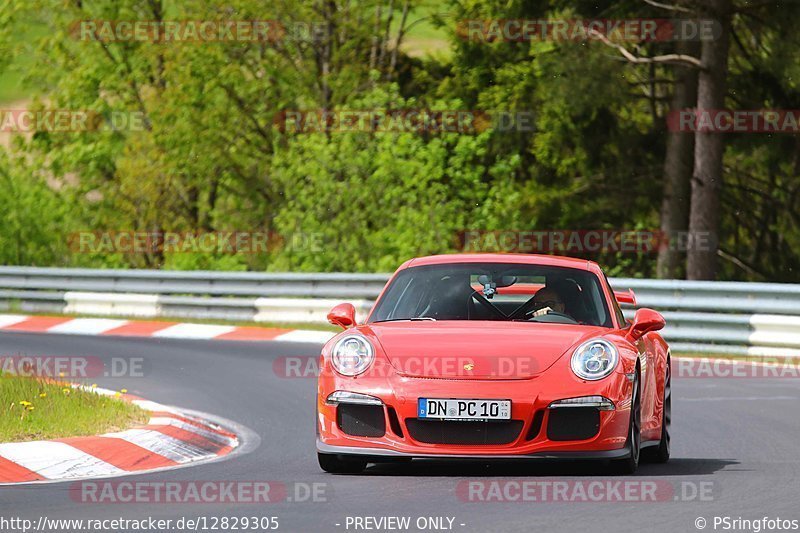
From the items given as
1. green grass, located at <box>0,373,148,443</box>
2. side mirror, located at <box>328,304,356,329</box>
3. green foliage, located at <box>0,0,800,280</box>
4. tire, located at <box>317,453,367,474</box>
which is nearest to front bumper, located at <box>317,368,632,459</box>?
tire, located at <box>317,453,367,474</box>

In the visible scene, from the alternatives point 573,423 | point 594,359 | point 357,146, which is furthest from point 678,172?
point 573,423

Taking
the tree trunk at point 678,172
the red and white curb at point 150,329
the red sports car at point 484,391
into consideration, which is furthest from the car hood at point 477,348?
the tree trunk at point 678,172

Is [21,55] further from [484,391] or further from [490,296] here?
[484,391]

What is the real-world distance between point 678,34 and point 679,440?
21487 millimetres

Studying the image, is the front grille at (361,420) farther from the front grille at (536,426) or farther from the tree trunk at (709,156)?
the tree trunk at (709,156)

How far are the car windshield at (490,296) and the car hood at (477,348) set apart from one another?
45cm

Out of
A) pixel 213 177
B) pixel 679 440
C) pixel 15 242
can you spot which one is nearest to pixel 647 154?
pixel 213 177

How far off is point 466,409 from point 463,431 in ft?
0.41

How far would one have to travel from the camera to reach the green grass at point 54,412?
1064 cm

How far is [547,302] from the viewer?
10320 millimetres

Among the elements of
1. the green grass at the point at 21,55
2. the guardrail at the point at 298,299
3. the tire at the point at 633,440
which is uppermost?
the green grass at the point at 21,55

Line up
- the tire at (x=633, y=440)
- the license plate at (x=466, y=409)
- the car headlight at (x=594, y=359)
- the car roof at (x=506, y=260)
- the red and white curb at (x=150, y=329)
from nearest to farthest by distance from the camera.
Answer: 1. the license plate at (x=466, y=409)
2. the car headlight at (x=594, y=359)
3. the tire at (x=633, y=440)
4. the car roof at (x=506, y=260)
5. the red and white curb at (x=150, y=329)

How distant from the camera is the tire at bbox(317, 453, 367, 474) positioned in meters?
9.53

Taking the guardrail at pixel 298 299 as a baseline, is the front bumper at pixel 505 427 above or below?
above
